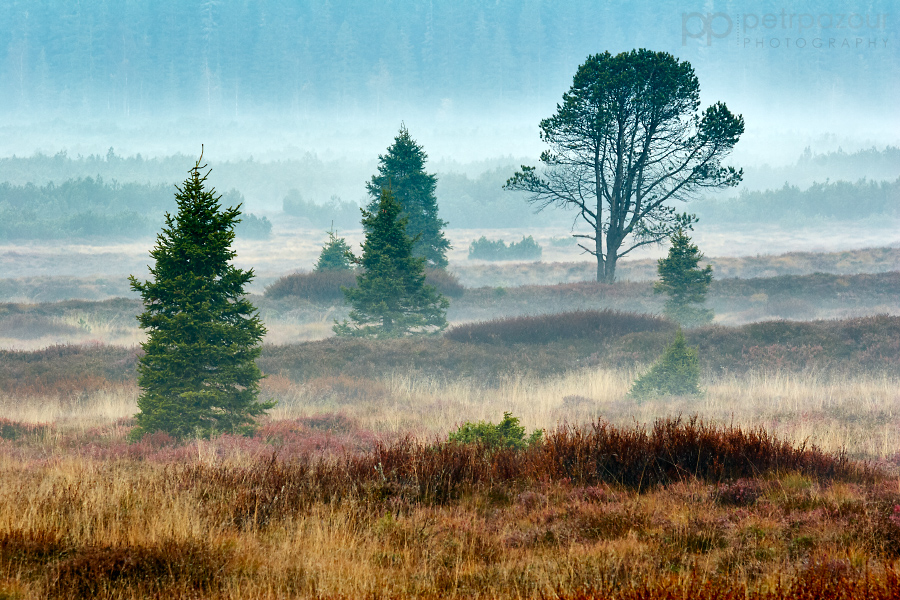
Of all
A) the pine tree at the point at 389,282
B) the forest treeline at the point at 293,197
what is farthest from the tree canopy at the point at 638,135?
the forest treeline at the point at 293,197

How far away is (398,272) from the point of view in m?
20.3

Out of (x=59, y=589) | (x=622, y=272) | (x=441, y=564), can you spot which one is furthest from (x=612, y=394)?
(x=622, y=272)

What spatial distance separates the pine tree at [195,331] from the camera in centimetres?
983

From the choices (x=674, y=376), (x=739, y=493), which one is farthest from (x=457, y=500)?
(x=674, y=376)

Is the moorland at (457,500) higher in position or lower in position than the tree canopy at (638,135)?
lower

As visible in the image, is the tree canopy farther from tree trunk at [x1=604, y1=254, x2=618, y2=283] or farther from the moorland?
the moorland

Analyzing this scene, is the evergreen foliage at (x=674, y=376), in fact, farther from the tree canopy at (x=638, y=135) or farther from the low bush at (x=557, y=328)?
the tree canopy at (x=638, y=135)

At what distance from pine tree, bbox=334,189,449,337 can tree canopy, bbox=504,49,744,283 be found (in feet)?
25.1

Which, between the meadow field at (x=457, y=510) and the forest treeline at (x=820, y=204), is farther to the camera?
the forest treeline at (x=820, y=204)

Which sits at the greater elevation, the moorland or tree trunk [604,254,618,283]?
tree trunk [604,254,618,283]

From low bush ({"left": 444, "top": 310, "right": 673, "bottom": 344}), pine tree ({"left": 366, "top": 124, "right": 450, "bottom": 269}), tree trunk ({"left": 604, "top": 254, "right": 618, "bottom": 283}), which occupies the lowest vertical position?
low bush ({"left": 444, "top": 310, "right": 673, "bottom": 344})

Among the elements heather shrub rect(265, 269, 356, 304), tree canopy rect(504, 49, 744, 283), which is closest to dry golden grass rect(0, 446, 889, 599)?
tree canopy rect(504, 49, 744, 283)

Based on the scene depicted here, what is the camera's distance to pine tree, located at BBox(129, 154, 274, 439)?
983cm

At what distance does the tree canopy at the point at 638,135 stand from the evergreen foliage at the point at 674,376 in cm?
1172
